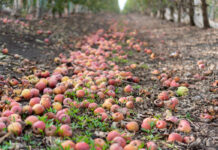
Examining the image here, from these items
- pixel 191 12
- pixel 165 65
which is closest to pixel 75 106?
pixel 165 65

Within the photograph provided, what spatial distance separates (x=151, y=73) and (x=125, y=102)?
87.1 inches

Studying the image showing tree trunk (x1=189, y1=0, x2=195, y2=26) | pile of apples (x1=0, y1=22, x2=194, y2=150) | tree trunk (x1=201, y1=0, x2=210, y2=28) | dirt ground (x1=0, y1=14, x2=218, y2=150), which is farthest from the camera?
tree trunk (x1=189, y1=0, x2=195, y2=26)

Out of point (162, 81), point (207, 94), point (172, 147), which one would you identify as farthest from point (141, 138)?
point (162, 81)

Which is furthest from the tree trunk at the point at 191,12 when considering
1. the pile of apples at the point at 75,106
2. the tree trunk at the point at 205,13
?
the pile of apples at the point at 75,106

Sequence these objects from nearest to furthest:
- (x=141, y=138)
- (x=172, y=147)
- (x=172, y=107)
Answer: (x=172, y=147) < (x=141, y=138) < (x=172, y=107)

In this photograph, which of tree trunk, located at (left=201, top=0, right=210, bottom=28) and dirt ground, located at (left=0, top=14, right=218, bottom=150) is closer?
dirt ground, located at (left=0, top=14, right=218, bottom=150)

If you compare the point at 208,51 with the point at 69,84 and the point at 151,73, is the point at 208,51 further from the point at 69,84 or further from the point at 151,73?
the point at 69,84

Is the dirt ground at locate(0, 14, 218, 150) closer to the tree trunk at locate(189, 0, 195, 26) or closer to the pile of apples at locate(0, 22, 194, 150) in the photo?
the pile of apples at locate(0, 22, 194, 150)

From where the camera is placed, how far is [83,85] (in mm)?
4059

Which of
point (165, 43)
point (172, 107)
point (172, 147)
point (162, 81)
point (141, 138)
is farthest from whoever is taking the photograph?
point (165, 43)

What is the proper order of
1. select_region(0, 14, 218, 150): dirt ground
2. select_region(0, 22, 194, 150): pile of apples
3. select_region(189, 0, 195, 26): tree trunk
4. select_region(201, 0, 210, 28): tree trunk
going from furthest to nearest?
select_region(189, 0, 195, 26): tree trunk
select_region(201, 0, 210, 28): tree trunk
select_region(0, 14, 218, 150): dirt ground
select_region(0, 22, 194, 150): pile of apples

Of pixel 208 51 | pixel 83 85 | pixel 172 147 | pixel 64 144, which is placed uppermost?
pixel 208 51

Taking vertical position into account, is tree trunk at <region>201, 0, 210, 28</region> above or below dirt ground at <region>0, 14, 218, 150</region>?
above

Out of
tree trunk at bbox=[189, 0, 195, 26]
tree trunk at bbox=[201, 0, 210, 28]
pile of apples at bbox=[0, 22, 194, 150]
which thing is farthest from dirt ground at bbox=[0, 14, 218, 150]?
tree trunk at bbox=[189, 0, 195, 26]
